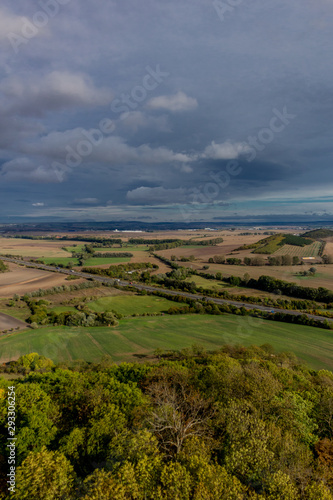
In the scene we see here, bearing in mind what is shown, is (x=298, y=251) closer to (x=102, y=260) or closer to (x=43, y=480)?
(x=102, y=260)

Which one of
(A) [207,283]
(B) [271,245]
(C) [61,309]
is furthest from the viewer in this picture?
A: (B) [271,245]

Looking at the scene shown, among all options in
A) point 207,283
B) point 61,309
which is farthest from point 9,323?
point 207,283

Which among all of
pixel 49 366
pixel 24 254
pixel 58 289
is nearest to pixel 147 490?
pixel 49 366

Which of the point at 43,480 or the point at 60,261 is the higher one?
the point at 43,480

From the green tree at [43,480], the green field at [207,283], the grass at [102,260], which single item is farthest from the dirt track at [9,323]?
the grass at [102,260]

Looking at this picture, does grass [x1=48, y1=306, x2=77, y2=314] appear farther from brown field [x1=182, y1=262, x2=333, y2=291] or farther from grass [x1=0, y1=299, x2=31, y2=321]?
brown field [x1=182, y1=262, x2=333, y2=291]

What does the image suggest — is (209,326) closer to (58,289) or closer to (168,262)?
(58,289)
